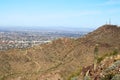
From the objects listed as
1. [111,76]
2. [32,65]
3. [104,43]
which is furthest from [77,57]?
[111,76]

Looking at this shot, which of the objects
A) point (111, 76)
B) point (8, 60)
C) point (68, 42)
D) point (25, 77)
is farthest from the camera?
point (68, 42)

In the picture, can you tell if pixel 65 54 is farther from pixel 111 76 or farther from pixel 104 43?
pixel 111 76

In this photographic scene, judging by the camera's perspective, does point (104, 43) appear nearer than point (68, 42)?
Yes

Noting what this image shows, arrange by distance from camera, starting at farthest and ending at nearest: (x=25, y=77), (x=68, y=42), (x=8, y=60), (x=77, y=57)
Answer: (x=68, y=42) < (x=8, y=60) < (x=77, y=57) < (x=25, y=77)

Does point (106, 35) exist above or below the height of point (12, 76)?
above

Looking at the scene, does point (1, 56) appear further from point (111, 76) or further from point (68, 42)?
point (111, 76)

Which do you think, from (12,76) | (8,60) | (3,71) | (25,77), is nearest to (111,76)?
(25,77)
